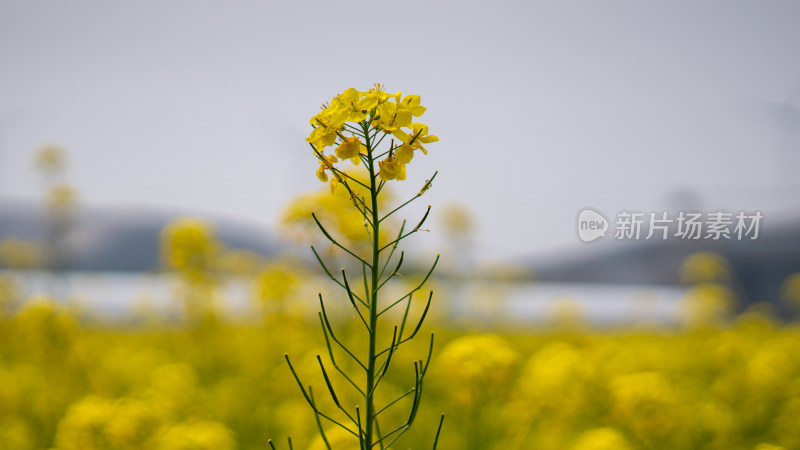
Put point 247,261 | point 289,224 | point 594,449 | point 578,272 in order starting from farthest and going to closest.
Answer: point 578,272
point 247,261
point 289,224
point 594,449

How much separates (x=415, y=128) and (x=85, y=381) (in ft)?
11.0

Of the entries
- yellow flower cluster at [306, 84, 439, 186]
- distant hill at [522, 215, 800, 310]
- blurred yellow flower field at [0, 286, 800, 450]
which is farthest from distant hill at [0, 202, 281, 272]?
yellow flower cluster at [306, 84, 439, 186]

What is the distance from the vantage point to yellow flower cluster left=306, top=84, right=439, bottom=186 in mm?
1042

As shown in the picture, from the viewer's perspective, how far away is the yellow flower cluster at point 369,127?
3.42ft

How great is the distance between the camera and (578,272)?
9.70m

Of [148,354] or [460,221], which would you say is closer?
[148,354]

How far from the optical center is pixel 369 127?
1062 millimetres

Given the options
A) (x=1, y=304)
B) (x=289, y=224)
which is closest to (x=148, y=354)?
(x=1, y=304)

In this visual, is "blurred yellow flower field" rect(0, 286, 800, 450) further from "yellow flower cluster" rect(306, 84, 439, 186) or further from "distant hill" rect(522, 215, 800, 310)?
"distant hill" rect(522, 215, 800, 310)

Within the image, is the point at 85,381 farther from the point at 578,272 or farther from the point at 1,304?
the point at 578,272

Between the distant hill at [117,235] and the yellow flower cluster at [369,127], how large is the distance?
613cm

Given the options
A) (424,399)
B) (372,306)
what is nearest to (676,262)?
(424,399)

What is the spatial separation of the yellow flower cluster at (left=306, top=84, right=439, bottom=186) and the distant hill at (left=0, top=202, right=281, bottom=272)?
6.13 meters

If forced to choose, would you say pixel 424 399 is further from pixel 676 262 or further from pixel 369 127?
pixel 676 262
